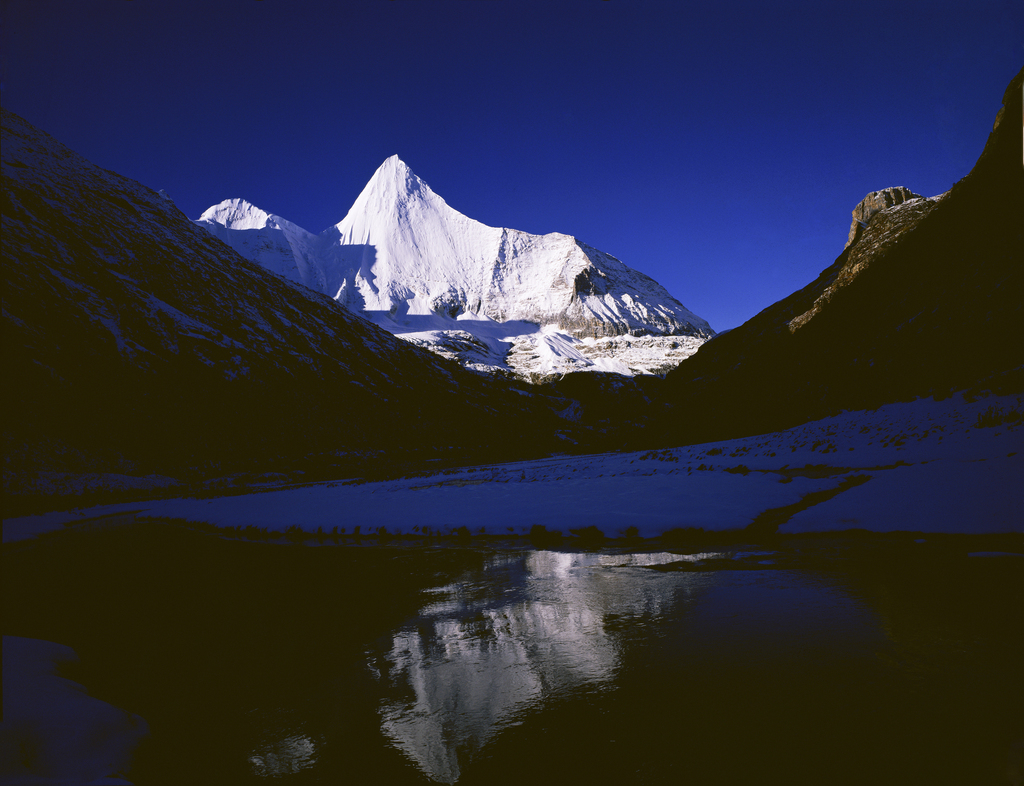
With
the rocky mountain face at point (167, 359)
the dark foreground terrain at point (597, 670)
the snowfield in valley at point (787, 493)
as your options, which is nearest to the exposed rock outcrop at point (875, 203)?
the snowfield in valley at point (787, 493)

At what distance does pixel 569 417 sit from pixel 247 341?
95.6 m

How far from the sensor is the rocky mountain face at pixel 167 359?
64000mm

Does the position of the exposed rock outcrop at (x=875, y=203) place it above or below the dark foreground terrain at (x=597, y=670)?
above

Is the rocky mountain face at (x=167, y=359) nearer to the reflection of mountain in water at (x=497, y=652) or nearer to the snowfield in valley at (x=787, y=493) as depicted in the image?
the snowfield in valley at (x=787, y=493)

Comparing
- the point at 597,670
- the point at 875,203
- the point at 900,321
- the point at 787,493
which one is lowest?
the point at 597,670

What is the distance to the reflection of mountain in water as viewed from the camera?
4820 millimetres

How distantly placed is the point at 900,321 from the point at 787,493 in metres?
26.8

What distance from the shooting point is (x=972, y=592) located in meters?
6.71

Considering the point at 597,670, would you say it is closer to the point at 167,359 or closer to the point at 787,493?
the point at 787,493

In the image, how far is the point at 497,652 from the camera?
6457 mm

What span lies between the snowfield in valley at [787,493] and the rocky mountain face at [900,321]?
13.0 ft

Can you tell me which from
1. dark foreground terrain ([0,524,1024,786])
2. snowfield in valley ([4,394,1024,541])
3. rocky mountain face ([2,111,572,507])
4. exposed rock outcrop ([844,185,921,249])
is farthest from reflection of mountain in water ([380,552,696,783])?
rocky mountain face ([2,111,572,507])

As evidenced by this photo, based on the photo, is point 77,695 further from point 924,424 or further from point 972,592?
point 924,424

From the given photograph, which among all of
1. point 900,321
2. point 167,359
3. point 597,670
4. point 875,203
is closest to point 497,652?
point 597,670
